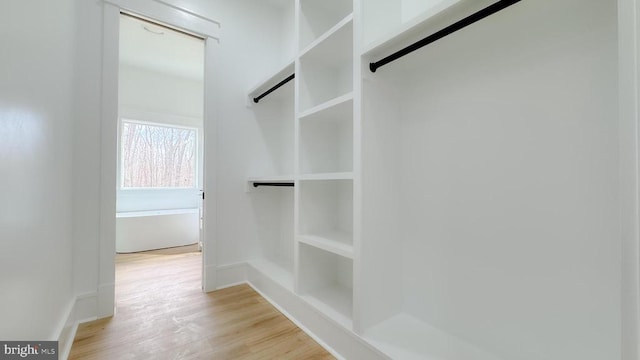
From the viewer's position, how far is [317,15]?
1.79m

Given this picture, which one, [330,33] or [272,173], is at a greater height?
[330,33]

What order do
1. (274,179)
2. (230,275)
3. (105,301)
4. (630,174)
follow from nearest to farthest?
(630,174), (105,301), (274,179), (230,275)

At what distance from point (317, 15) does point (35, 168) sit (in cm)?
177

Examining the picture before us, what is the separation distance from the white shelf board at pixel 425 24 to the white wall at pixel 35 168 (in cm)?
137

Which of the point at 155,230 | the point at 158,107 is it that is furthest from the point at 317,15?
the point at 158,107

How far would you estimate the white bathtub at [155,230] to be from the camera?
3334mm

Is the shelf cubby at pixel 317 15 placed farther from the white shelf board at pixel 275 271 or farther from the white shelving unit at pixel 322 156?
the white shelf board at pixel 275 271

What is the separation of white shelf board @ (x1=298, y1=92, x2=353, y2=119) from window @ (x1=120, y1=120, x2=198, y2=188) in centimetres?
370

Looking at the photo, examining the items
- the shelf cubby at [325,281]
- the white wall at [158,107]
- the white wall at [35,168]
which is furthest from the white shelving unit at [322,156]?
the white wall at [158,107]

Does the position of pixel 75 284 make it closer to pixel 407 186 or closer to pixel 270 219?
pixel 270 219

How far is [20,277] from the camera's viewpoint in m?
0.91

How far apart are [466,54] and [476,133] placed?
375 millimetres

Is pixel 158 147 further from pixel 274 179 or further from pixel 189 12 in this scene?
pixel 274 179

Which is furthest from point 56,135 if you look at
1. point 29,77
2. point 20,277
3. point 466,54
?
point 466,54
